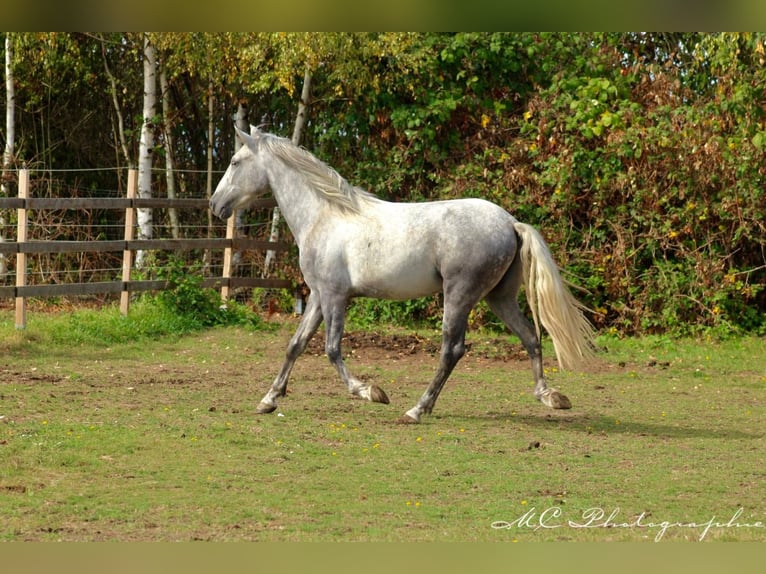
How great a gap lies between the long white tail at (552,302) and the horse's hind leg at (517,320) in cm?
23

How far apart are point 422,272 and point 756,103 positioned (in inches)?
234

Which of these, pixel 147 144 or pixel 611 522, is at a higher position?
pixel 147 144

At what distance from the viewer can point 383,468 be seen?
229 inches

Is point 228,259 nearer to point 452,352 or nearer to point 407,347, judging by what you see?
point 407,347

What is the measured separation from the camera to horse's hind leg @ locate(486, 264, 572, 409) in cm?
746

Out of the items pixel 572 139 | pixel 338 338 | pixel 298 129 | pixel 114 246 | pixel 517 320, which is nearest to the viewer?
pixel 517 320

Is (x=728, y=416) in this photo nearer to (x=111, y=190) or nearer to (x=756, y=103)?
(x=756, y=103)

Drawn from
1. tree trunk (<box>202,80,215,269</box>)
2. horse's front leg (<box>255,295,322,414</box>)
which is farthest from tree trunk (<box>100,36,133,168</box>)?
horse's front leg (<box>255,295,322,414</box>)

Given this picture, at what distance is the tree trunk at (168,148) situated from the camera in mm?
15852

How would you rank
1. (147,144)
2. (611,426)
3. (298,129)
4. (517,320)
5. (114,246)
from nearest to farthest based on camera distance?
(611,426) → (517,320) → (114,246) → (147,144) → (298,129)

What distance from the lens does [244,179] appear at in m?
8.15

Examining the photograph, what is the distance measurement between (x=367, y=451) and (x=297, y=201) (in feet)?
7.96

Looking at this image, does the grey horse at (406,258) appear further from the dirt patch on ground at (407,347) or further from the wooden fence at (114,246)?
the dirt patch on ground at (407,347)

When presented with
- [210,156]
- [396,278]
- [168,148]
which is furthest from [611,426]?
[168,148]
